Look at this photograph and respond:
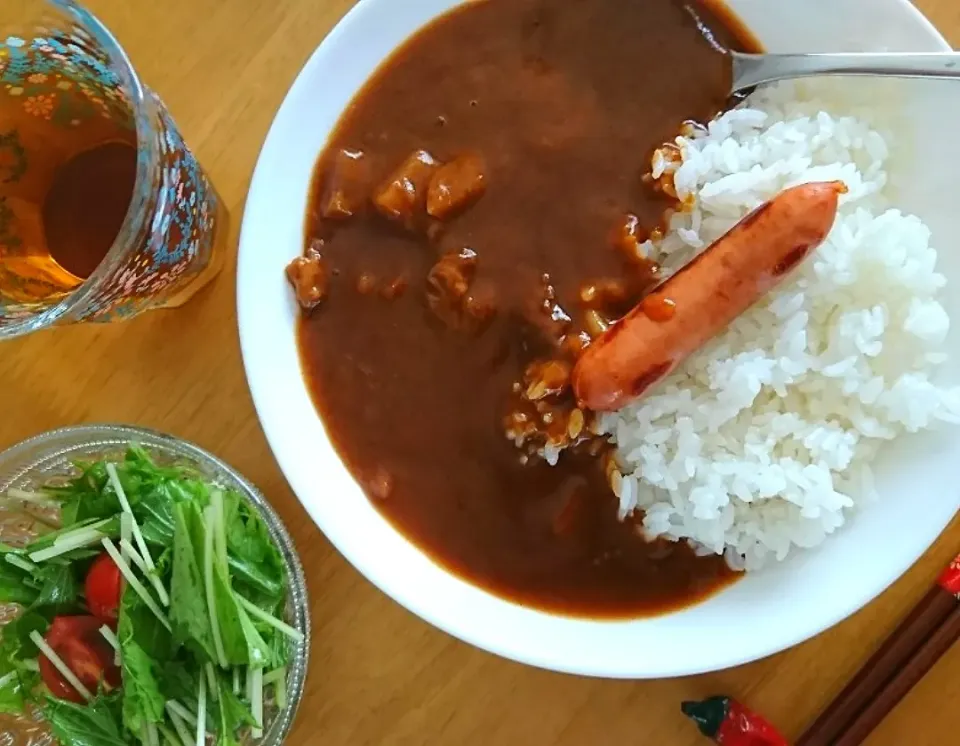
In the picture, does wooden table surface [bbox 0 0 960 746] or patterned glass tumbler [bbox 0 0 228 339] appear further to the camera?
wooden table surface [bbox 0 0 960 746]

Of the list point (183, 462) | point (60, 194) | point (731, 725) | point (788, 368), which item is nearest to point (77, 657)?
point (183, 462)

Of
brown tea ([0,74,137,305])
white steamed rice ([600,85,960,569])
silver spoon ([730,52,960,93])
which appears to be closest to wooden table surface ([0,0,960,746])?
brown tea ([0,74,137,305])

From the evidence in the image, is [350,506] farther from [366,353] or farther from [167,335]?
[167,335]

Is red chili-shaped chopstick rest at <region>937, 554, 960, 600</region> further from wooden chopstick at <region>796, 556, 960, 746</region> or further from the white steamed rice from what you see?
the white steamed rice

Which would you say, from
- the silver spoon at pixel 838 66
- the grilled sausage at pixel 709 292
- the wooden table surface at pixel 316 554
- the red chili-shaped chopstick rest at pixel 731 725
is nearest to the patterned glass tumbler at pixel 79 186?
the wooden table surface at pixel 316 554

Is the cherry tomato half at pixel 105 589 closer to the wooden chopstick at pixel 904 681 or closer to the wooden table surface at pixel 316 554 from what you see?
the wooden table surface at pixel 316 554

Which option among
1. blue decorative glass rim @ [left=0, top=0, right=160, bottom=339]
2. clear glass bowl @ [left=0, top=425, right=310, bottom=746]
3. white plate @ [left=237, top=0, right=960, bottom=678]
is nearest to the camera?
blue decorative glass rim @ [left=0, top=0, right=160, bottom=339]

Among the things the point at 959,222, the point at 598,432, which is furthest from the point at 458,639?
the point at 959,222
